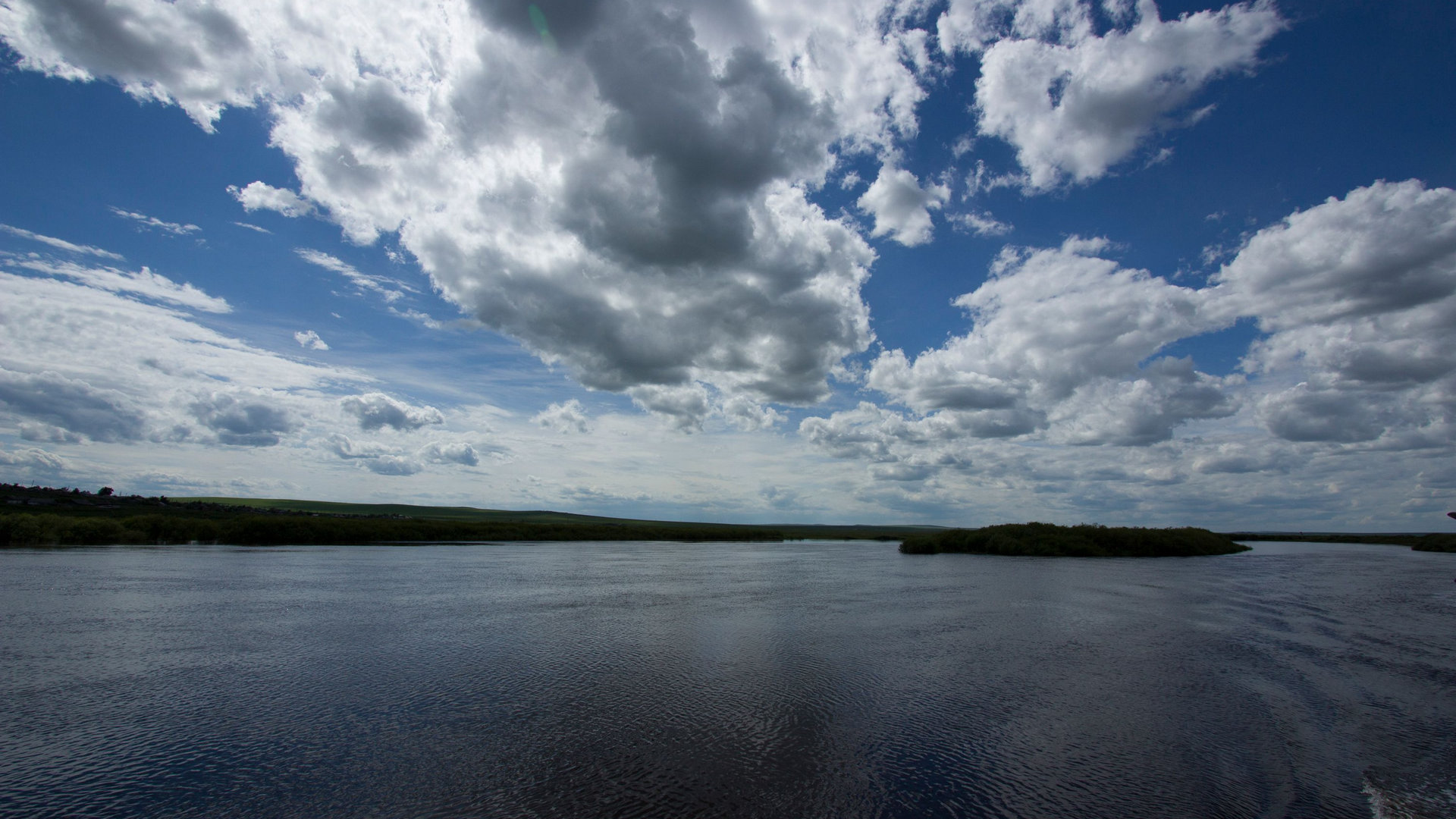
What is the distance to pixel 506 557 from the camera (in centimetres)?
5541

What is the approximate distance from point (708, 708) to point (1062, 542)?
63328 millimetres

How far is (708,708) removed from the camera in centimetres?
1156

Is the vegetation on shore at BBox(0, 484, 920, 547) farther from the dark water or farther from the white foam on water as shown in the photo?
the white foam on water

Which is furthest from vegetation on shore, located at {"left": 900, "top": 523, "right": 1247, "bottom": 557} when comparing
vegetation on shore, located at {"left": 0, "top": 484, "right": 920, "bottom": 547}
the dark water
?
vegetation on shore, located at {"left": 0, "top": 484, "right": 920, "bottom": 547}

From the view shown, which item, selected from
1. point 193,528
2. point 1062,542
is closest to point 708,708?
point 1062,542

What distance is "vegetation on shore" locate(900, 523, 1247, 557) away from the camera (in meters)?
65.4

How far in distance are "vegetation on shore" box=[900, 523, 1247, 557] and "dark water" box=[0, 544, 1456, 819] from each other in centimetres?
3993

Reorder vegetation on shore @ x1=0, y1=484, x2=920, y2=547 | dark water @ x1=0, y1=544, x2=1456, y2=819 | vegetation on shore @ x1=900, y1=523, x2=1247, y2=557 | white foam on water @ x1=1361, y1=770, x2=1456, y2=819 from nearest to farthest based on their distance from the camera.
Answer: white foam on water @ x1=1361, y1=770, x2=1456, y2=819
dark water @ x1=0, y1=544, x2=1456, y2=819
vegetation on shore @ x1=0, y1=484, x2=920, y2=547
vegetation on shore @ x1=900, y1=523, x2=1247, y2=557

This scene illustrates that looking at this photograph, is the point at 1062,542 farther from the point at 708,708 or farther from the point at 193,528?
the point at 193,528

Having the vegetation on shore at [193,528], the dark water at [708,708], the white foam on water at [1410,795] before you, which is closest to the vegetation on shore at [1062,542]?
the dark water at [708,708]

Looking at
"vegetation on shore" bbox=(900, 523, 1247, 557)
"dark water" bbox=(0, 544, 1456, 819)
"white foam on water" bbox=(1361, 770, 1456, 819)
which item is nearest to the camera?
"white foam on water" bbox=(1361, 770, 1456, 819)

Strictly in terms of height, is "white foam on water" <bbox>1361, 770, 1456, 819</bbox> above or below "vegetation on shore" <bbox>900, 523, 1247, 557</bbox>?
below

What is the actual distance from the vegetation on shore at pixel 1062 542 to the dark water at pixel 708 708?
131 feet

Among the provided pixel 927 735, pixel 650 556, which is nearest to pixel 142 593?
pixel 927 735
